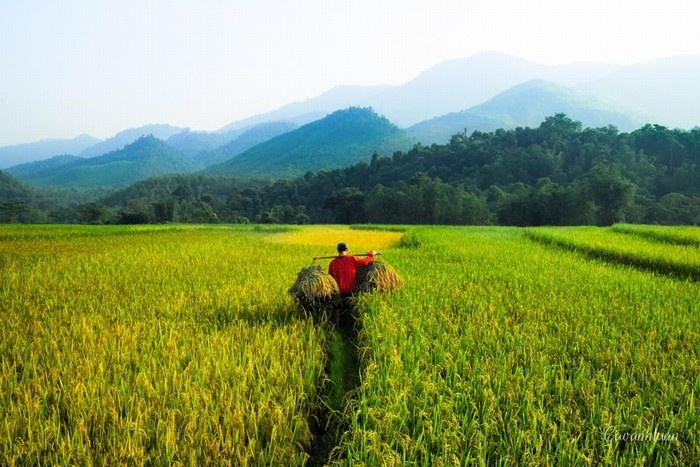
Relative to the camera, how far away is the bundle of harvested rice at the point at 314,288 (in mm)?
4992

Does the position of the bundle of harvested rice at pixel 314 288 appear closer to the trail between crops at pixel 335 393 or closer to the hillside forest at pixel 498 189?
the trail between crops at pixel 335 393

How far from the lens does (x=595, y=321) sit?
177 inches

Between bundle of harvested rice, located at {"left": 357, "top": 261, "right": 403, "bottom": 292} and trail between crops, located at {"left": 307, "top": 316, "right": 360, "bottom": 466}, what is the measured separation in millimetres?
608

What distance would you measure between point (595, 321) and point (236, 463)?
12.3 ft

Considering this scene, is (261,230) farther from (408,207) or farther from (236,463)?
(408,207)

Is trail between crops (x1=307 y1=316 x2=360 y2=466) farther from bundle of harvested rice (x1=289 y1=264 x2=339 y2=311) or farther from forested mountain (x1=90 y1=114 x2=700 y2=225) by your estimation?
forested mountain (x1=90 y1=114 x2=700 y2=225)

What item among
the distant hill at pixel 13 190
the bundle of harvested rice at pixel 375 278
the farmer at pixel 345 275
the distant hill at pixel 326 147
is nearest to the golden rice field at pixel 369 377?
the bundle of harvested rice at pixel 375 278

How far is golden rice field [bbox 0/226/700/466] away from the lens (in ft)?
7.79

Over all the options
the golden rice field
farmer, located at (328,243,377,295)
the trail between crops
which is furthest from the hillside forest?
the trail between crops

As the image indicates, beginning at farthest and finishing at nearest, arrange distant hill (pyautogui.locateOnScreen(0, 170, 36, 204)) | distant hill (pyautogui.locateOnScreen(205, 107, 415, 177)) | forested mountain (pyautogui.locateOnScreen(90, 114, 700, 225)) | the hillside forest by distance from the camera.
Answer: distant hill (pyautogui.locateOnScreen(205, 107, 415, 177)) < distant hill (pyautogui.locateOnScreen(0, 170, 36, 204)) < the hillside forest < forested mountain (pyautogui.locateOnScreen(90, 114, 700, 225))

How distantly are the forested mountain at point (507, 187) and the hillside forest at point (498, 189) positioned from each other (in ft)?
0.41

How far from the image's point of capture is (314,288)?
16.4 feet

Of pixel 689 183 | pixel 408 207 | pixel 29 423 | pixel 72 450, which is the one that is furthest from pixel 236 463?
pixel 689 183

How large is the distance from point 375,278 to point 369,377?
254 centimetres
